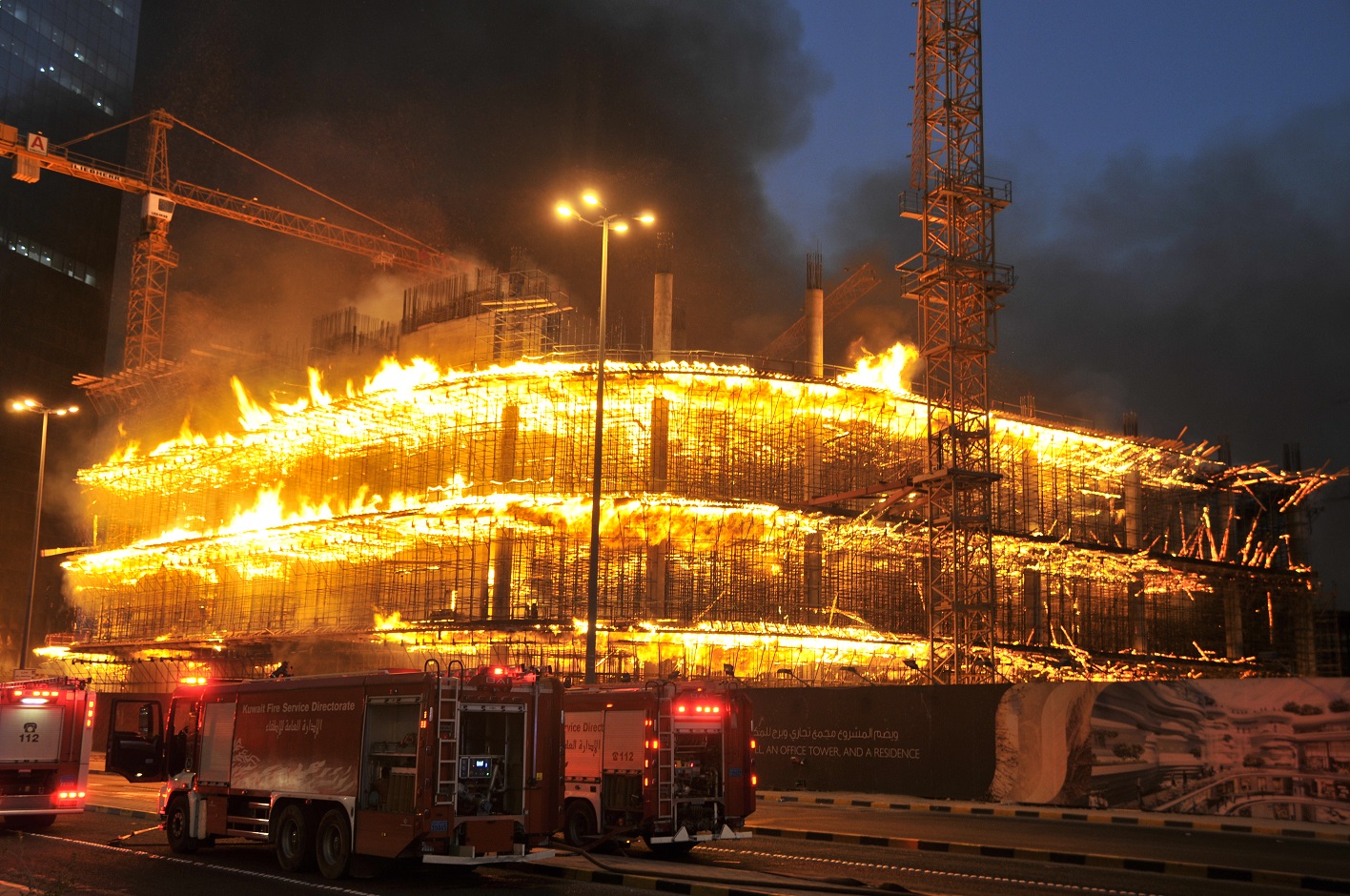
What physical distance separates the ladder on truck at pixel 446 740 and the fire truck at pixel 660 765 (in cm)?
386

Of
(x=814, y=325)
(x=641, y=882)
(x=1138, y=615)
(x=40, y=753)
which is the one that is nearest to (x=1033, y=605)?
(x=1138, y=615)

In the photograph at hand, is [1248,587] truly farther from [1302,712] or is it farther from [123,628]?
[123,628]

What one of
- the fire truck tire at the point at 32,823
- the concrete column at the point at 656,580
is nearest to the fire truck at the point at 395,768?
the fire truck tire at the point at 32,823

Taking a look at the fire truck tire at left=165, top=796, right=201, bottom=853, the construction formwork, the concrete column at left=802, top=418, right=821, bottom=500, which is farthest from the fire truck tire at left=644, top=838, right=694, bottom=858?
the concrete column at left=802, top=418, right=821, bottom=500

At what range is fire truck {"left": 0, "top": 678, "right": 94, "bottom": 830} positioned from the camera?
70.8 ft

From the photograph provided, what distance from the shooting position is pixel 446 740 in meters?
14.9

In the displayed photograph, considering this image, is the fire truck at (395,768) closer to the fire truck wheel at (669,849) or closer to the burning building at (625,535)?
the fire truck wheel at (669,849)

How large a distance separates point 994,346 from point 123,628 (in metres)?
41.8

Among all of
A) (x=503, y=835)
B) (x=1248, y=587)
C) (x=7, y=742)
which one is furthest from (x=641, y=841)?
(x=1248, y=587)

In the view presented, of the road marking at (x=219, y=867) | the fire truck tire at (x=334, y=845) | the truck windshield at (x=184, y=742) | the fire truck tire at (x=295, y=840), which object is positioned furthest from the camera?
the truck windshield at (x=184, y=742)

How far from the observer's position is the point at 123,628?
60.8 meters

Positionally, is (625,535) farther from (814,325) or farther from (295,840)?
(295,840)

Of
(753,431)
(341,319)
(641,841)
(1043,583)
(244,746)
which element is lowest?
(641,841)

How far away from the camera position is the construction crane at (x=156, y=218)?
74.4m
